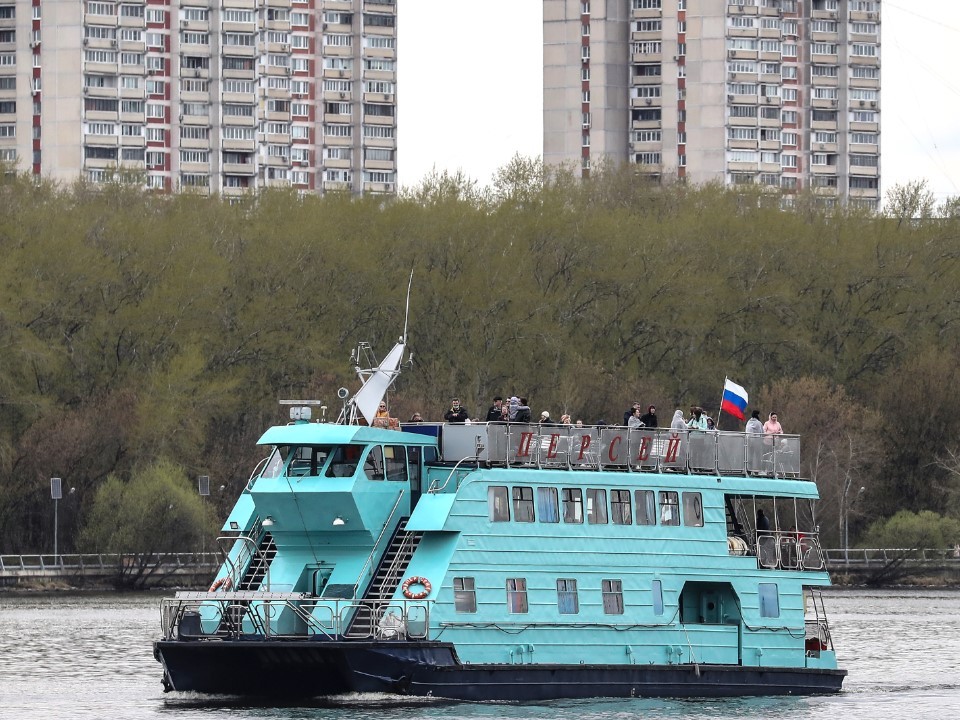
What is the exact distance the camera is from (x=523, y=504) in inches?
1565

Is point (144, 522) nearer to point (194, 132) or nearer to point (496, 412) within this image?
point (496, 412)

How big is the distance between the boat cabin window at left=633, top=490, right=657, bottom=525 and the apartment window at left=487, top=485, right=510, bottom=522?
3.05 m

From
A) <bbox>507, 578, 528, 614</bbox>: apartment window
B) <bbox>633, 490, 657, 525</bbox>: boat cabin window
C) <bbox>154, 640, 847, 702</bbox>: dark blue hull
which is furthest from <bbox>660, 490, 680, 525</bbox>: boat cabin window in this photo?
<bbox>507, 578, 528, 614</bbox>: apartment window

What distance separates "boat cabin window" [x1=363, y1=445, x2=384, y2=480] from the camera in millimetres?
39250

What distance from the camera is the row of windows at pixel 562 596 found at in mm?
38438

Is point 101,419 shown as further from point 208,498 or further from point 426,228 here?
point 426,228

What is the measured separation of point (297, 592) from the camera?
39531 millimetres

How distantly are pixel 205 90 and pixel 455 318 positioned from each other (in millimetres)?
63083

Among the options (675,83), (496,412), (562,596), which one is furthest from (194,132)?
(562,596)

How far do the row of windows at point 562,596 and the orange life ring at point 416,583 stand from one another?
0.55 m

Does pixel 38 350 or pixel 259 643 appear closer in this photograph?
pixel 259 643

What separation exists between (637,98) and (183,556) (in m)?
89.0

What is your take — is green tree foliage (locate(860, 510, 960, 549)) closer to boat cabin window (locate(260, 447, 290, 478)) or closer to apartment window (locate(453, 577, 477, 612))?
boat cabin window (locate(260, 447, 290, 478))

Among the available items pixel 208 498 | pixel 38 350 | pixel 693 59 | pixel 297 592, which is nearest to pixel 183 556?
pixel 208 498
